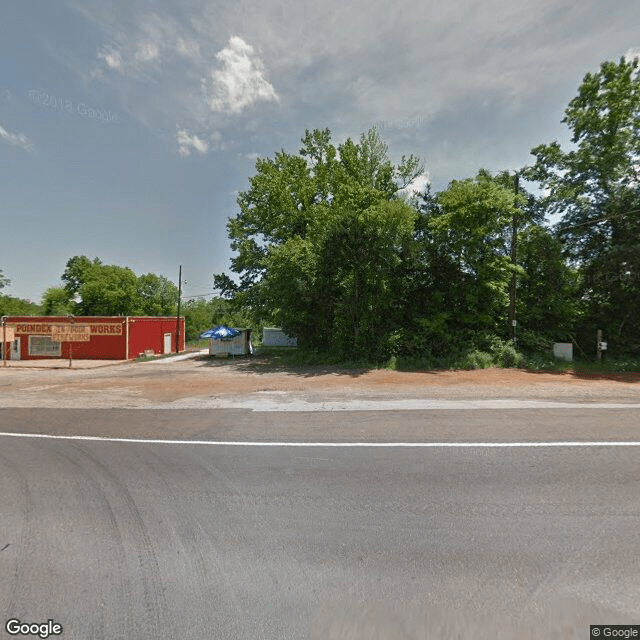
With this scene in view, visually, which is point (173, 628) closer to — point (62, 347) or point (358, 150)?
point (358, 150)

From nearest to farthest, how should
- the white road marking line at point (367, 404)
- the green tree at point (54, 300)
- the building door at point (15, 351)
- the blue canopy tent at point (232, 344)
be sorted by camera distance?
the white road marking line at point (367, 404), the building door at point (15, 351), the blue canopy tent at point (232, 344), the green tree at point (54, 300)

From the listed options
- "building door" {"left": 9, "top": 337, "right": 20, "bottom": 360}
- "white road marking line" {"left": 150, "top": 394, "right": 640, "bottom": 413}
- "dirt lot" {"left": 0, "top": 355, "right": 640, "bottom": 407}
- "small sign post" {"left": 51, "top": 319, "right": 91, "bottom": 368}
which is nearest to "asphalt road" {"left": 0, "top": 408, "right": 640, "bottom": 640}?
"white road marking line" {"left": 150, "top": 394, "right": 640, "bottom": 413}

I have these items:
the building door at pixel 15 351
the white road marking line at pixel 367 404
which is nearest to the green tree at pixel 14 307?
the building door at pixel 15 351

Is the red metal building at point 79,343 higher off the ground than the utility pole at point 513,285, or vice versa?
the utility pole at point 513,285

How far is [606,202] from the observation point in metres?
18.0

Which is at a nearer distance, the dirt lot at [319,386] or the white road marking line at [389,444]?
the white road marking line at [389,444]

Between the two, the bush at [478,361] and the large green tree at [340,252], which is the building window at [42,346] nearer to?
the large green tree at [340,252]

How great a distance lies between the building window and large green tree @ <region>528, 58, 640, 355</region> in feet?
118

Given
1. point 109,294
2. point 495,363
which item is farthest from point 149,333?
point 109,294

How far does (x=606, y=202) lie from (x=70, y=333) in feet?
113

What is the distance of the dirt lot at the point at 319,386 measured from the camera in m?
10.3

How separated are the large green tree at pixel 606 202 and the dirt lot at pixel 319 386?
5.43 metres

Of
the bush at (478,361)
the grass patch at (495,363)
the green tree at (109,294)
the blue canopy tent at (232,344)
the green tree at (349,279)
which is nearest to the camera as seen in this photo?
the grass patch at (495,363)

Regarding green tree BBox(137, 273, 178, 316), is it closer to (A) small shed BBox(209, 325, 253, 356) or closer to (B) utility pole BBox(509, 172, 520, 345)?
(A) small shed BBox(209, 325, 253, 356)
